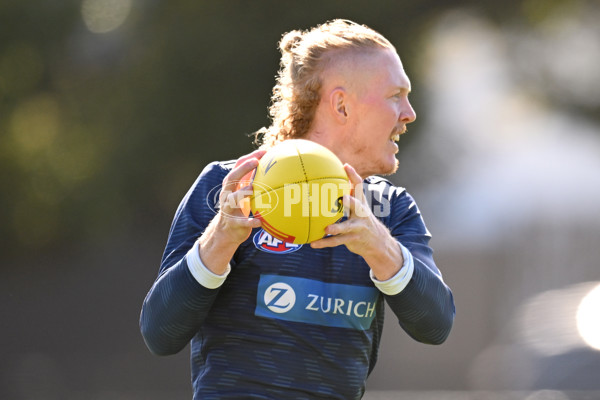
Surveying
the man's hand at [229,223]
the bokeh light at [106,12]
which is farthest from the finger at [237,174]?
the bokeh light at [106,12]

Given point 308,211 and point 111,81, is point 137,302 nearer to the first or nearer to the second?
point 111,81

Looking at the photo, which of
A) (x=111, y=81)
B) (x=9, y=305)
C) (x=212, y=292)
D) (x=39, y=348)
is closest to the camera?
(x=212, y=292)

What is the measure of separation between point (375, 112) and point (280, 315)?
2.64 feet

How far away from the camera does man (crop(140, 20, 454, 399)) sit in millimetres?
2510

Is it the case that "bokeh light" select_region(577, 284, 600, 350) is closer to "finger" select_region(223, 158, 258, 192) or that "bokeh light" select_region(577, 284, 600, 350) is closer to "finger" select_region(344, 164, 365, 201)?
"finger" select_region(344, 164, 365, 201)

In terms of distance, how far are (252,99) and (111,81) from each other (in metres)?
2.02

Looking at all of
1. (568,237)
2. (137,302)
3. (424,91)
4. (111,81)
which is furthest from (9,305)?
(568,237)

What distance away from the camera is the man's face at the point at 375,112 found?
115 inches

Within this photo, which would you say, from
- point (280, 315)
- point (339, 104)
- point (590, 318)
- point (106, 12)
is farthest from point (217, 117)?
point (280, 315)

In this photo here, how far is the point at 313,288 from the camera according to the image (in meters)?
2.78

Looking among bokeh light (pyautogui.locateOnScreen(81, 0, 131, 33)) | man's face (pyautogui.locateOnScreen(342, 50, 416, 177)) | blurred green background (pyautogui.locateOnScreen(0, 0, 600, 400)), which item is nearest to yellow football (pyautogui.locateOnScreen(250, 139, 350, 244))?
man's face (pyautogui.locateOnScreen(342, 50, 416, 177))

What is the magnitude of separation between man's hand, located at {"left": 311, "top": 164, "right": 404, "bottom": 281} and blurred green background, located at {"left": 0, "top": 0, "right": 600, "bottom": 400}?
28.0 feet

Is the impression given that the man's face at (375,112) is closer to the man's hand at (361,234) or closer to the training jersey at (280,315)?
the training jersey at (280,315)

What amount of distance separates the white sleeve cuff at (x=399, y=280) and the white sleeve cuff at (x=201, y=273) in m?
0.49
